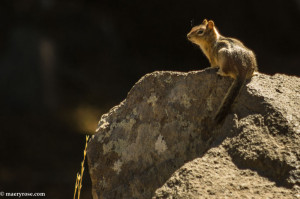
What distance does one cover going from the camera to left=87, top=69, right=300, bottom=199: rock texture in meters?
2.63

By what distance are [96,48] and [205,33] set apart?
397 centimetres

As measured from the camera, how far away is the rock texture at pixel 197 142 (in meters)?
2.63

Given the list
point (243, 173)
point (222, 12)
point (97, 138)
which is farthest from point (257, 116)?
point (222, 12)

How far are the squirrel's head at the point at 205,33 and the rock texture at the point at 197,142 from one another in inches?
40.4

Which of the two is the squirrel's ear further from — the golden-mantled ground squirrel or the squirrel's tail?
the squirrel's tail

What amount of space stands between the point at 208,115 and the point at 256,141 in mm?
403

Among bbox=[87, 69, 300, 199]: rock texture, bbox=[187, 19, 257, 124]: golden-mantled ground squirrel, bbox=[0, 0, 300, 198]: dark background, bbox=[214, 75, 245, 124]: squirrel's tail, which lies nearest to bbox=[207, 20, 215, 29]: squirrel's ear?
bbox=[187, 19, 257, 124]: golden-mantled ground squirrel

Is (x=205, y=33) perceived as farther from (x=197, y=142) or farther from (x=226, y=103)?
(x=197, y=142)

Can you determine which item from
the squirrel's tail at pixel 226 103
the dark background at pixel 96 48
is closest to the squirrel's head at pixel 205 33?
the squirrel's tail at pixel 226 103

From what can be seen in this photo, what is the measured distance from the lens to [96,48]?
8016 mm

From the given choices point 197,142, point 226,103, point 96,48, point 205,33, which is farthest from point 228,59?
point 96,48

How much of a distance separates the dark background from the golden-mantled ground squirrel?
135 inches

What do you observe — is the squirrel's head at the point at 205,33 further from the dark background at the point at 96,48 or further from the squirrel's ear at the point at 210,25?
the dark background at the point at 96,48

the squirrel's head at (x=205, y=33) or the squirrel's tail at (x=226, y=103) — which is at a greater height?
the squirrel's head at (x=205, y=33)
